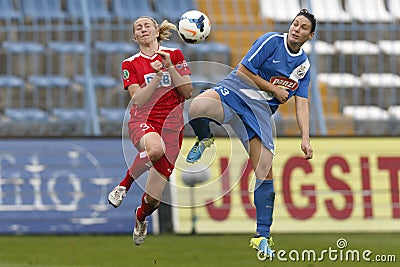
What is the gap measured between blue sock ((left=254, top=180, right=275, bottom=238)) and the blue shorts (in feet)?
1.21

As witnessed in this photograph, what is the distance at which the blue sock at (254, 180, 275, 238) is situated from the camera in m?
10.4

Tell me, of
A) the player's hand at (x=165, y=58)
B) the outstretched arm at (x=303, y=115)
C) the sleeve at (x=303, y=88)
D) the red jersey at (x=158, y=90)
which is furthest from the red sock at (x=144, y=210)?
the sleeve at (x=303, y=88)

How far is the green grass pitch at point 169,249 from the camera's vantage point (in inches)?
443

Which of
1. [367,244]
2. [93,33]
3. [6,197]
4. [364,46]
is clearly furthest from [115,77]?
[367,244]

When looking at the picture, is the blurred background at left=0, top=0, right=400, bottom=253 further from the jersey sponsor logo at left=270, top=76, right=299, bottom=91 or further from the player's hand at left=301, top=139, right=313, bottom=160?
the player's hand at left=301, top=139, right=313, bottom=160

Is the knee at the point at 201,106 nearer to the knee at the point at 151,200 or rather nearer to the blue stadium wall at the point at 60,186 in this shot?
the knee at the point at 151,200

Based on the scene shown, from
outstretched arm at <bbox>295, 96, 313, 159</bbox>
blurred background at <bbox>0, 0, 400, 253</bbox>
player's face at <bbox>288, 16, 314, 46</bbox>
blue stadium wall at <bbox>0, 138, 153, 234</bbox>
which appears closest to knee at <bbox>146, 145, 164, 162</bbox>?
outstretched arm at <bbox>295, 96, 313, 159</bbox>

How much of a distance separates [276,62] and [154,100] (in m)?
1.28

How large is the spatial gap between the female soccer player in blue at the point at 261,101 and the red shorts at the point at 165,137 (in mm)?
282

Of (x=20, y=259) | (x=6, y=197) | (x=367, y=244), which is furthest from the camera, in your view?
(x=6, y=197)

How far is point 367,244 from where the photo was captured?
14031 mm

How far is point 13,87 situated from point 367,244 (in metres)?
6.99

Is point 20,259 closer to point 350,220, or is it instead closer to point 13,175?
point 13,175

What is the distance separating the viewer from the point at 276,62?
10.4 m
